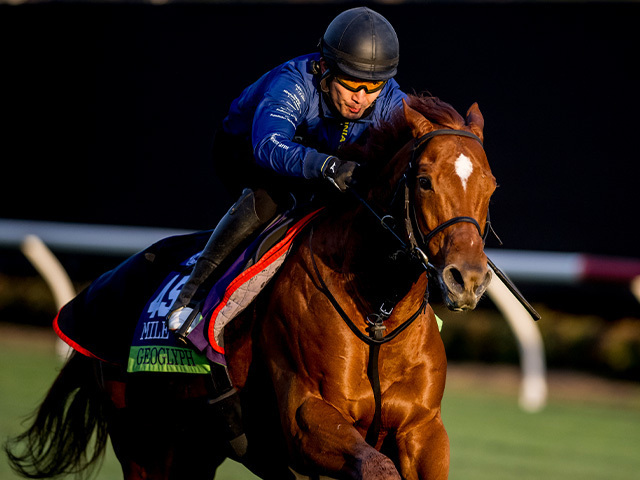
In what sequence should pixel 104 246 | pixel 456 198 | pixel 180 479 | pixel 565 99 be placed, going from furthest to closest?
pixel 104 246
pixel 565 99
pixel 180 479
pixel 456 198

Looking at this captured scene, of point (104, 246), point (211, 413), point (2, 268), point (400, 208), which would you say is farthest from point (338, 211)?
point (2, 268)

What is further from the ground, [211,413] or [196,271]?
[196,271]

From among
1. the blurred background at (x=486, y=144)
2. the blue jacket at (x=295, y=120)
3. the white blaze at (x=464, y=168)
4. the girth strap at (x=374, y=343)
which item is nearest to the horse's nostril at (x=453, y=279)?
the white blaze at (x=464, y=168)

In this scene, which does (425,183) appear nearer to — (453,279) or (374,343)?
(453,279)

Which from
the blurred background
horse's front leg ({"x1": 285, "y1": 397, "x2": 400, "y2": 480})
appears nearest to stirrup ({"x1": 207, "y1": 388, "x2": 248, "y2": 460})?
horse's front leg ({"x1": 285, "y1": 397, "x2": 400, "y2": 480})

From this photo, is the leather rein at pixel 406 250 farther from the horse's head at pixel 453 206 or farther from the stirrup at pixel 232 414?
the stirrup at pixel 232 414

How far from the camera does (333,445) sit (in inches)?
119

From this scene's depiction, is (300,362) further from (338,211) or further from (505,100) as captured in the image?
(505,100)

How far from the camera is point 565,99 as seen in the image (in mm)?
7332

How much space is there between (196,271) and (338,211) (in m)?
0.67

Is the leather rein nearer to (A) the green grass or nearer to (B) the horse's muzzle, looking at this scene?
(B) the horse's muzzle

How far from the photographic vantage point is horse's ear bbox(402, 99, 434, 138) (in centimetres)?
307

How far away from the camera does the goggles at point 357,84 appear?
11.1 ft

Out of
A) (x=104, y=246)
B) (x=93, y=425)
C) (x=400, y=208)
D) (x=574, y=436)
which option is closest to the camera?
(x=400, y=208)
